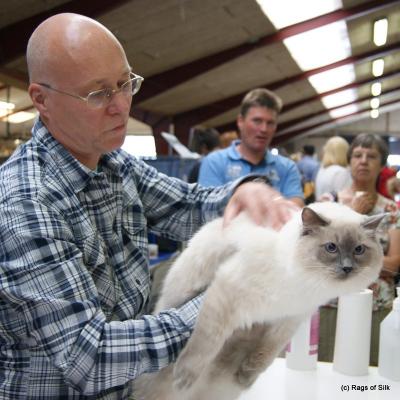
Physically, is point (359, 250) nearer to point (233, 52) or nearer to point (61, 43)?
point (61, 43)

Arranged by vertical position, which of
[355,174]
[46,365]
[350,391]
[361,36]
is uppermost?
[361,36]

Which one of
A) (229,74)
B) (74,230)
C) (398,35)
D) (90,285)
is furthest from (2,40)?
(229,74)

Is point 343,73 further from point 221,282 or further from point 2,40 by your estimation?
point 221,282

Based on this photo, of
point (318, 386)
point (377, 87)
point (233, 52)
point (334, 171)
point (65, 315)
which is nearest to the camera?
point (65, 315)

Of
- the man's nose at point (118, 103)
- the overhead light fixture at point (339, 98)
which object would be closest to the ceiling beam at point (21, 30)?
the man's nose at point (118, 103)

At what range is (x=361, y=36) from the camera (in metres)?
3.20

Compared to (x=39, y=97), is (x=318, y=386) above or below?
below

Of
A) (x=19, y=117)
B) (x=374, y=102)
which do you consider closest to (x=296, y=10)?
(x=19, y=117)

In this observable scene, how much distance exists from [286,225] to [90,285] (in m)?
0.41

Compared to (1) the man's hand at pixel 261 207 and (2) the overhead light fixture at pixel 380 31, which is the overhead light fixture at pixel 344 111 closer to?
(2) the overhead light fixture at pixel 380 31

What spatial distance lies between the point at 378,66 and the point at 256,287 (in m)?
2.80

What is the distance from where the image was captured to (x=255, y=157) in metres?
2.51

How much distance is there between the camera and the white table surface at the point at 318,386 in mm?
1238

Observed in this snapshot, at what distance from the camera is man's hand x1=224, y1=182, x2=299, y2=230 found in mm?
1012
